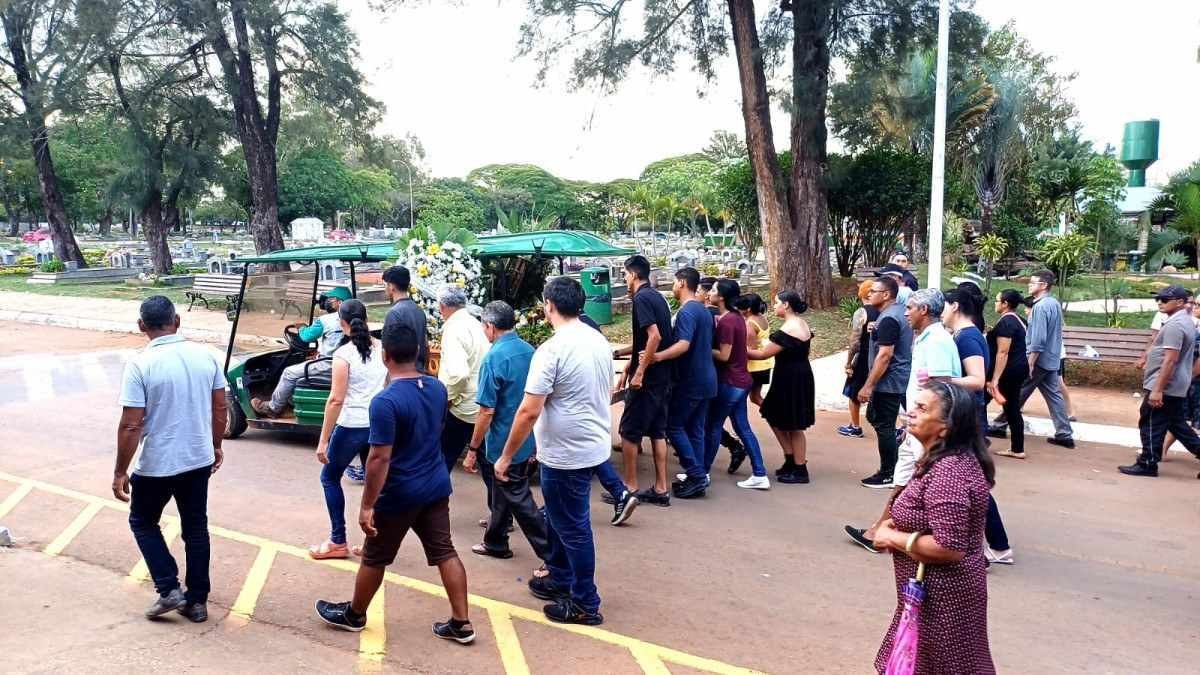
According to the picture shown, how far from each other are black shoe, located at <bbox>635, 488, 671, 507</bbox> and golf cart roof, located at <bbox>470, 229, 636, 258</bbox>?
2.38m

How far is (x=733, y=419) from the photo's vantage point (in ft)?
22.4

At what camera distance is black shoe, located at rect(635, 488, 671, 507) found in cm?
630

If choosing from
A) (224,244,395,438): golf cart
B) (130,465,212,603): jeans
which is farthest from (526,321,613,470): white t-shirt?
(224,244,395,438): golf cart

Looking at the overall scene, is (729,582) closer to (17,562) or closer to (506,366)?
(506,366)

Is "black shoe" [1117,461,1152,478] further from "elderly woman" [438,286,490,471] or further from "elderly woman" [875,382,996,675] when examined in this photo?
"elderly woman" [438,286,490,471]

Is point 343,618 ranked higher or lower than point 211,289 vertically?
lower

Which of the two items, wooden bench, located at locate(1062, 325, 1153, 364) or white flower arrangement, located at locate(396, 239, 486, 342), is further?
wooden bench, located at locate(1062, 325, 1153, 364)

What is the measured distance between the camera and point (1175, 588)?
482 cm

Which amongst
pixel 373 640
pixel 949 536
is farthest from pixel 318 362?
pixel 949 536

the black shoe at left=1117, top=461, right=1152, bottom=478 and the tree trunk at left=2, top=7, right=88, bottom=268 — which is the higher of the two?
the tree trunk at left=2, top=7, right=88, bottom=268

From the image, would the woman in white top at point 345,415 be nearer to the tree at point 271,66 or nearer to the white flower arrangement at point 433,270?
the white flower arrangement at point 433,270

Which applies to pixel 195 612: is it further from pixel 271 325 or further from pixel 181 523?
pixel 271 325

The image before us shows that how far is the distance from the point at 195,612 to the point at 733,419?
4.15 meters

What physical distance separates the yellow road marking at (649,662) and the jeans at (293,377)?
4.42m
